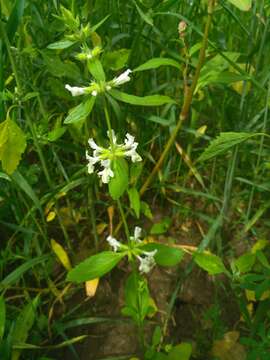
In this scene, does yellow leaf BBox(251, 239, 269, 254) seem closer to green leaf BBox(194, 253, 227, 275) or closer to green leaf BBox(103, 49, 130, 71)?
green leaf BBox(194, 253, 227, 275)

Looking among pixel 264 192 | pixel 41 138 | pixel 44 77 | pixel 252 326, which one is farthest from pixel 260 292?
pixel 44 77

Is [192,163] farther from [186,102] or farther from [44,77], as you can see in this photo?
[44,77]

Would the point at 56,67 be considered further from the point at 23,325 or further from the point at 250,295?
the point at 250,295

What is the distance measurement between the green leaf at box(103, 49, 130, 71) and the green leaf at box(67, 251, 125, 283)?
37 centimetres

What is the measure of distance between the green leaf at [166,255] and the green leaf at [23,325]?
350mm

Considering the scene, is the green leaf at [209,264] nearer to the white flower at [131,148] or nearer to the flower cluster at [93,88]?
the white flower at [131,148]

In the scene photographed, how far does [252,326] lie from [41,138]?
0.65 metres

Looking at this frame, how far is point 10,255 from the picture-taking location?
1.08m

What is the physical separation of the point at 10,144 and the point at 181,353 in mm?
598

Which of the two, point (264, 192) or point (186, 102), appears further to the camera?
point (264, 192)

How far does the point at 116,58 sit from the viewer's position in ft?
2.87

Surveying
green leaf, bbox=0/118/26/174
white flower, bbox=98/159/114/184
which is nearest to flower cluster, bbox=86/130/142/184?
white flower, bbox=98/159/114/184

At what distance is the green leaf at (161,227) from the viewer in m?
1.21

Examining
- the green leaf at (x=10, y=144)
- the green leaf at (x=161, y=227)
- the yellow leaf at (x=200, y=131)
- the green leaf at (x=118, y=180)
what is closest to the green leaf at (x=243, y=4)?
the green leaf at (x=118, y=180)
